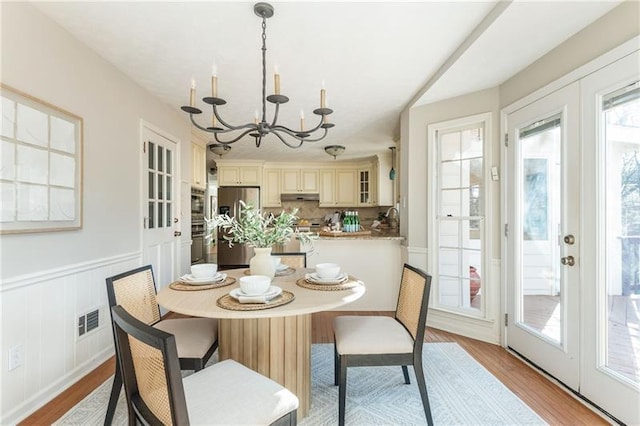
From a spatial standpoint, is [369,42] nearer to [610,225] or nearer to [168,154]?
[610,225]

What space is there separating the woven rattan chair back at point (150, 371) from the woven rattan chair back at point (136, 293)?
579 millimetres

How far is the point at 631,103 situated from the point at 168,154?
12.5 feet

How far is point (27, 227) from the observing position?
67.1 inches

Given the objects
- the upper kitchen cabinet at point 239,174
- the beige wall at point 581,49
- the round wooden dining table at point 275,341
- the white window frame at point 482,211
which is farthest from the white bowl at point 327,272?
the upper kitchen cabinet at point 239,174

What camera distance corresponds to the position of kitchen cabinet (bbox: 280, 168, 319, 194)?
6535 mm

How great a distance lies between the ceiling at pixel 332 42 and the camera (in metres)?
1.75

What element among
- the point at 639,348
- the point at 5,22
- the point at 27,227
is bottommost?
the point at 639,348

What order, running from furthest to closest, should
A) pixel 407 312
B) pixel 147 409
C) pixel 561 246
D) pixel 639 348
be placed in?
pixel 561 246 → pixel 407 312 → pixel 639 348 → pixel 147 409

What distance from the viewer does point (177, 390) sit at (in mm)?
895

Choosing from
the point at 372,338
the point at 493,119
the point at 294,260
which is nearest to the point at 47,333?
the point at 294,260

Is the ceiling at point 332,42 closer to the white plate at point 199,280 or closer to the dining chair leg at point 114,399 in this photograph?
the white plate at point 199,280

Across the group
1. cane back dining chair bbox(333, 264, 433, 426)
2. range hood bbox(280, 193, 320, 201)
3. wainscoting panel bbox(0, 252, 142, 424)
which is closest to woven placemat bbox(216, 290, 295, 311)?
cane back dining chair bbox(333, 264, 433, 426)

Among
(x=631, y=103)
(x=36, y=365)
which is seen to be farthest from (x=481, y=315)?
(x=36, y=365)

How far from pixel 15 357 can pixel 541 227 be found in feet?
11.2
